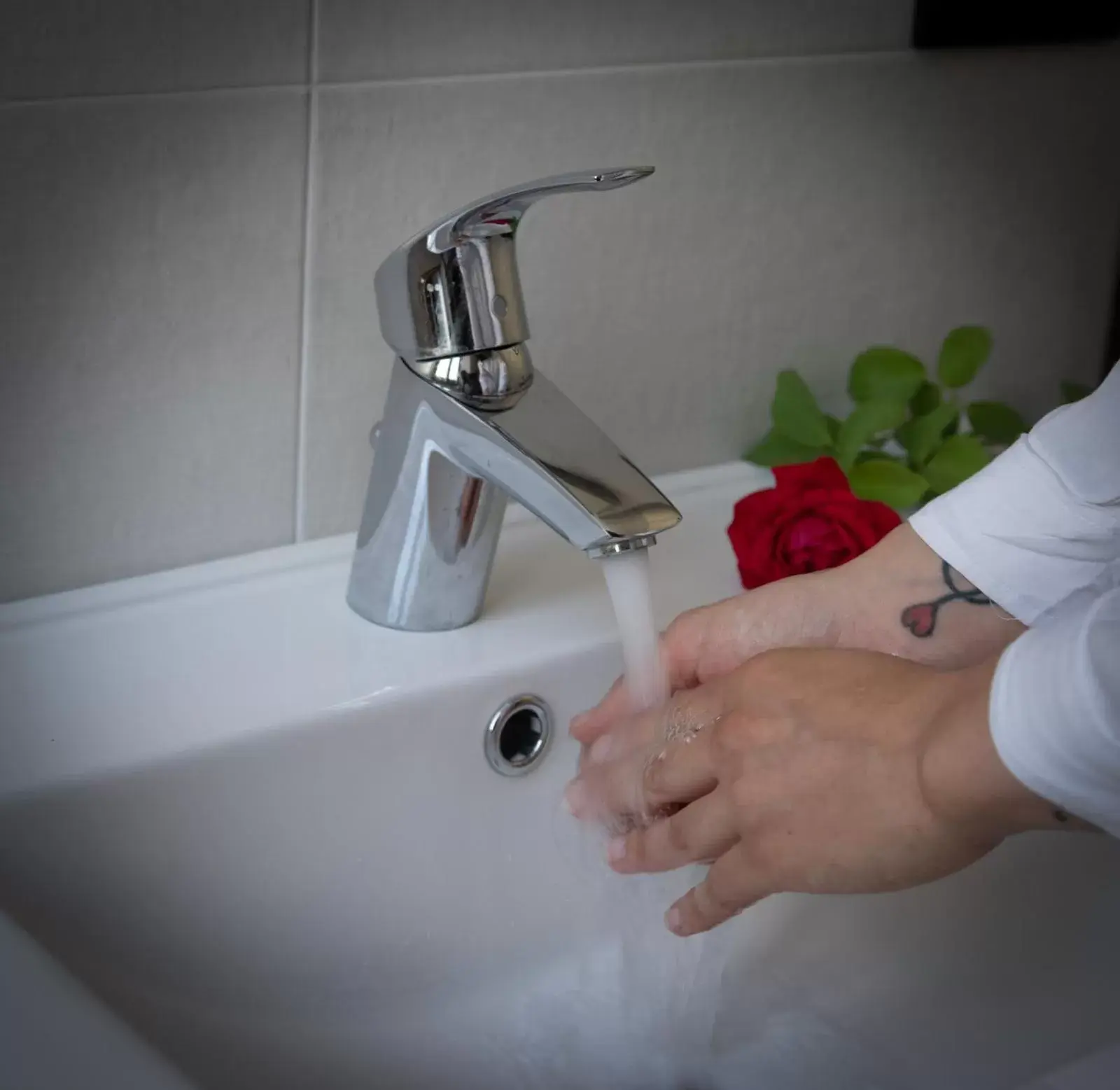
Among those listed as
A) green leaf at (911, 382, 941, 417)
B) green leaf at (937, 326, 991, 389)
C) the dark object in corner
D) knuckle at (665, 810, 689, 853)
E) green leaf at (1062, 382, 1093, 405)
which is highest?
the dark object in corner

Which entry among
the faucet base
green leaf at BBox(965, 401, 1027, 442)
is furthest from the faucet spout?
green leaf at BBox(965, 401, 1027, 442)

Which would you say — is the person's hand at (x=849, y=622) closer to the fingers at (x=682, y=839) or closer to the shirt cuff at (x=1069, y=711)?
the fingers at (x=682, y=839)

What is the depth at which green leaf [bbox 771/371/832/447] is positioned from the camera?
796 millimetres

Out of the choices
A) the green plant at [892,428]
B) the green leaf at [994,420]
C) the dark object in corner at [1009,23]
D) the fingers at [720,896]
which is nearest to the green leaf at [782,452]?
the green plant at [892,428]

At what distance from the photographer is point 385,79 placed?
63 centimetres

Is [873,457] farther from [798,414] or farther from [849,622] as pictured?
[849,622]

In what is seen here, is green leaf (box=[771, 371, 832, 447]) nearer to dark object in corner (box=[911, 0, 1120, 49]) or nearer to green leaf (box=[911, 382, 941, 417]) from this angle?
green leaf (box=[911, 382, 941, 417])

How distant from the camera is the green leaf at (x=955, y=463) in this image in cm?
79

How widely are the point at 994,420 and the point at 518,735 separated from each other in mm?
377

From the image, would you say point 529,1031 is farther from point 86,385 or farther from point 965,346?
point 965,346

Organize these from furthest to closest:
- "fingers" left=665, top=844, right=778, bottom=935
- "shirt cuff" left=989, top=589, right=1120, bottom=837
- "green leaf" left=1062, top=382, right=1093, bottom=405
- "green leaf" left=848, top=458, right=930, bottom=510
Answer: "green leaf" left=1062, top=382, right=1093, bottom=405, "green leaf" left=848, top=458, right=930, bottom=510, "fingers" left=665, top=844, right=778, bottom=935, "shirt cuff" left=989, top=589, right=1120, bottom=837

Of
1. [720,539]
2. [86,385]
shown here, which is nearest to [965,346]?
[720,539]

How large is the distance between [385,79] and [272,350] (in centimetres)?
13

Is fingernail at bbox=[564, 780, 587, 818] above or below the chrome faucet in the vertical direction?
below
